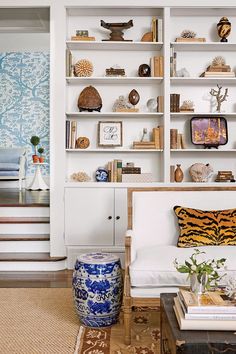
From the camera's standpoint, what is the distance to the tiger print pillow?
10.2 feet

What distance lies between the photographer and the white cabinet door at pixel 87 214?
4.42 metres

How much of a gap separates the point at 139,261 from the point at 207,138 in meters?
2.39

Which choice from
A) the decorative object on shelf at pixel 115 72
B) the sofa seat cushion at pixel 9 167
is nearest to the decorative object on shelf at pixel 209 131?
the decorative object on shelf at pixel 115 72

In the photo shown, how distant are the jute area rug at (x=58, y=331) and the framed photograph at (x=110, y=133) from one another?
6.38ft

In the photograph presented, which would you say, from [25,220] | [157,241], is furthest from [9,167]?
[157,241]

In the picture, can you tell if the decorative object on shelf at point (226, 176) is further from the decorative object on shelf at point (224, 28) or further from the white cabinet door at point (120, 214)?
the decorative object on shelf at point (224, 28)

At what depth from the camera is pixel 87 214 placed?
14.5ft

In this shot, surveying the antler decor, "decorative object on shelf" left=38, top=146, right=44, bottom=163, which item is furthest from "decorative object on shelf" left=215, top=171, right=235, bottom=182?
"decorative object on shelf" left=38, top=146, right=44, bottom=163

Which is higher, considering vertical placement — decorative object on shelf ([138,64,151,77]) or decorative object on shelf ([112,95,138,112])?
decorative object on shelf ([138,64,151,77])

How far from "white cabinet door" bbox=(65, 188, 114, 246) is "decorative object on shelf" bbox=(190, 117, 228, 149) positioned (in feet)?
3.73

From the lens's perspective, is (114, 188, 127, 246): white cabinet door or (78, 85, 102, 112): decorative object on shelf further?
(78, 85, 102, 112): decorative object on shelf

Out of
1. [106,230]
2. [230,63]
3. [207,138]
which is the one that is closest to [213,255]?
[106,230]

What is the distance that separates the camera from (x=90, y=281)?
275 cm

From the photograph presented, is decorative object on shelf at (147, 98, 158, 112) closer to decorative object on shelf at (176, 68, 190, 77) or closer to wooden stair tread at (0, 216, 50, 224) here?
decorative object on shelf at (176, 68, 190, 77)
